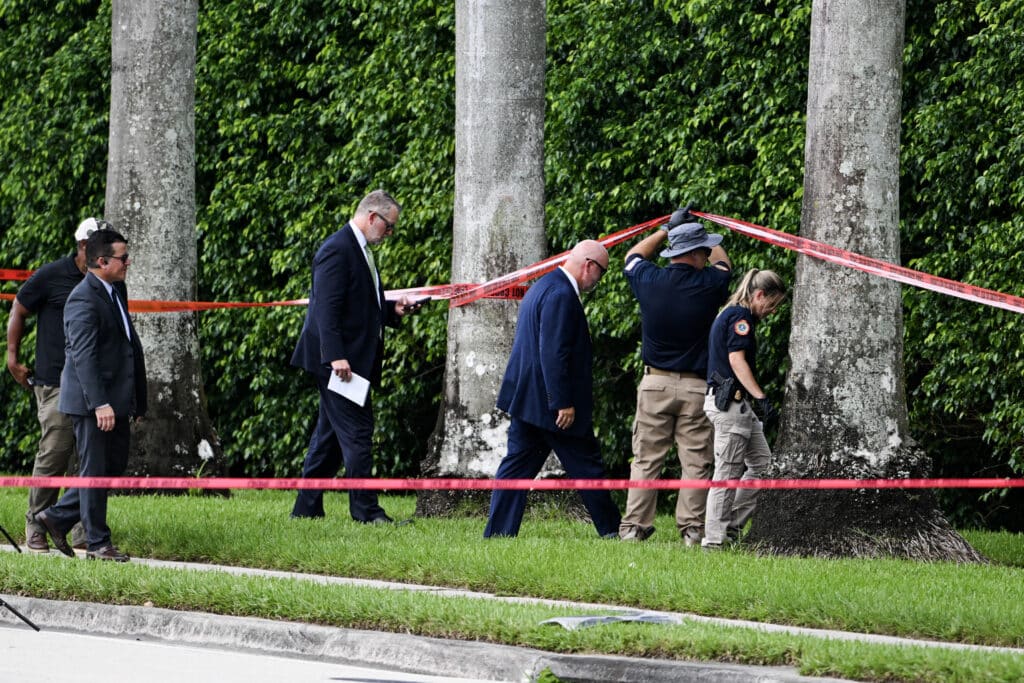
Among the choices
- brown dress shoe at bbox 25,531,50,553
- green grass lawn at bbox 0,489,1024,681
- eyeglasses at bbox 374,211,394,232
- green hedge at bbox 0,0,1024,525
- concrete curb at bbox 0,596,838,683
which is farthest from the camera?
green hedge at bbox 0,0,1024,525

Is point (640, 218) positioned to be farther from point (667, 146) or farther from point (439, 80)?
point (439, 80)

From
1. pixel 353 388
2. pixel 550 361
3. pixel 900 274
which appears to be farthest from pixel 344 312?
pixel 900 274

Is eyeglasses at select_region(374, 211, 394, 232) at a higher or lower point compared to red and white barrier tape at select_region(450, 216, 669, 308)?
higher

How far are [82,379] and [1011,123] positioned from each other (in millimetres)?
6869

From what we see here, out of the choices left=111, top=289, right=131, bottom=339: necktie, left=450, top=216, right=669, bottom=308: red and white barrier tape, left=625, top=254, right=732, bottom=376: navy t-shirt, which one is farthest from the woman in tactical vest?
left=111, top=289, right=131, bottom=339: necktie

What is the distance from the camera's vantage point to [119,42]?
→ 13445 mm

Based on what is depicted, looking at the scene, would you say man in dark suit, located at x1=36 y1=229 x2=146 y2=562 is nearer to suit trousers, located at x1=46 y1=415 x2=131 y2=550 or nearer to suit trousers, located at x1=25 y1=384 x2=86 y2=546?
suit trousers, located at x1=46 y1=415 x2=131 y2=550

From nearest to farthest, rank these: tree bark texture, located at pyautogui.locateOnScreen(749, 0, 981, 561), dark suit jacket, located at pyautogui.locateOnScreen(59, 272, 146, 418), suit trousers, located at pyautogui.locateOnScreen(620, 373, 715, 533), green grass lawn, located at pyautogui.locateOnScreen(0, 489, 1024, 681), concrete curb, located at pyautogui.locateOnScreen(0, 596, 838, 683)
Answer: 1. concrete curb, located at pyautogui.locateOnScreen(0, 596, 838, 683)
2. green grass lawn, located at pyautogui.locateOnScreen(0, 489, 1024, 681)
3. dark suit jacket, located at pyautogui.locateOnScreen(59, 272, 146, 418)
4. tree bark texture, located at pyautogui.locateOnScreen(749, 0, 981, 561)
5. suit trousers, located at pyautogui.locateOnScreen(620, 373, 715, 533)

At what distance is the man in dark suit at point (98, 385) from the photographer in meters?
9.17

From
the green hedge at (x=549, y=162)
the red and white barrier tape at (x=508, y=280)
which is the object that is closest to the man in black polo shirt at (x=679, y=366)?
the red and white barrier tape at (x=508, y=280)

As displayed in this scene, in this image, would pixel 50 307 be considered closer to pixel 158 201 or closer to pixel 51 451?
pixel 51 451

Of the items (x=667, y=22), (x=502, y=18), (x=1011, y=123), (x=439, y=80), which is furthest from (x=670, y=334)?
(x=439, y=80)

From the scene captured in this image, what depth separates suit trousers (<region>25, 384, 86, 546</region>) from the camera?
396 inches

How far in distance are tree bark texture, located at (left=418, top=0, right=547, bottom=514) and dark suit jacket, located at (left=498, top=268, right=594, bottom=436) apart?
4.47 feet
